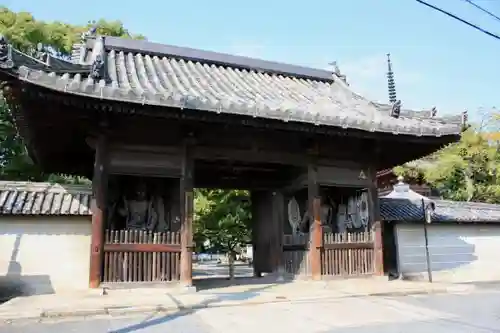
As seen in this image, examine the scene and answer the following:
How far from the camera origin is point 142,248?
854cm

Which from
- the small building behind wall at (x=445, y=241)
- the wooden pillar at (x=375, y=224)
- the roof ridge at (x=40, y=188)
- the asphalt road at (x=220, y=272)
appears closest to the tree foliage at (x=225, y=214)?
the asphalt road at (x=220, y=272)

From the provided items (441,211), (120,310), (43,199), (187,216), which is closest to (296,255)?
(187,216)

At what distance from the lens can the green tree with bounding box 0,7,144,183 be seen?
2148 cm

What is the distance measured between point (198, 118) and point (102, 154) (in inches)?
78.7

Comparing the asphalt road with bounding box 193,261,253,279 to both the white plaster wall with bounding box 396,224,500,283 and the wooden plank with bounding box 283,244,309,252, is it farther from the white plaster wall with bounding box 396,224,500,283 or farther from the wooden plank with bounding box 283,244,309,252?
the white plaster wall with bounding box 396,224,500,283

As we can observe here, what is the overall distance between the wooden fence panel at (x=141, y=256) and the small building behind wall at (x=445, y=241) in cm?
738

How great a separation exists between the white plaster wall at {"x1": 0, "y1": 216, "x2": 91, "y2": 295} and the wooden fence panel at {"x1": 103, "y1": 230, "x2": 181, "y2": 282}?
1376mm

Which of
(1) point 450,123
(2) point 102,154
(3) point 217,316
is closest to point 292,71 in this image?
(1) point 450,123

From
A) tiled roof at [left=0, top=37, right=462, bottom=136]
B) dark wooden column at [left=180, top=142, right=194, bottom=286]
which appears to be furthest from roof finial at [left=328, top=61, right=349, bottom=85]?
dark wooden column at [left=180, top=142, right=194, bottom=286]

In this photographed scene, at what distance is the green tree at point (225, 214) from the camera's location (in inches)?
774

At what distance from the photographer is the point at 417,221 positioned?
45.9 ft

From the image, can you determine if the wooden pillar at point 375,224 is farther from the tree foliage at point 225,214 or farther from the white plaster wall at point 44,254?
the tree foliage at point 225,214

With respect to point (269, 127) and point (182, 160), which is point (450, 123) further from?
point (182, 160)

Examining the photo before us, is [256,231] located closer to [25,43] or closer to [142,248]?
[142,248]
